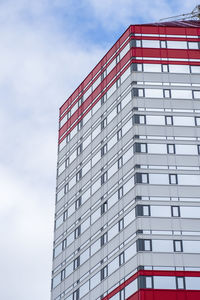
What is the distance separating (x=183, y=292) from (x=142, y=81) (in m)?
31.9

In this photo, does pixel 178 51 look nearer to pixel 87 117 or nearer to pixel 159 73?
pixel 159 73

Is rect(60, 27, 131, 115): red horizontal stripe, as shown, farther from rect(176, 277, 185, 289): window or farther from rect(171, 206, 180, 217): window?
rect(176, 277, 185, 289): window

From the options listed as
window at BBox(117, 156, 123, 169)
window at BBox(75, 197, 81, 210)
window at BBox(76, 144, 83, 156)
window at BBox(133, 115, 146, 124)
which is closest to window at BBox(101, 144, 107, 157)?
window at BBox(117, 156, 123, 169)

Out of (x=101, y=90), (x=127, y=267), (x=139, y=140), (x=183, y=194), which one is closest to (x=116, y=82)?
(x=101, y=90)

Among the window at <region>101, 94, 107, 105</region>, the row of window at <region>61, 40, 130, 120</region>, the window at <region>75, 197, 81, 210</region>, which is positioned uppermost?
the row of window at <region>61, 40, 130, 120</region>

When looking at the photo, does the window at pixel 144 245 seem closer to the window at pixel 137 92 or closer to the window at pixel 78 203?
the window at pixel 78 203

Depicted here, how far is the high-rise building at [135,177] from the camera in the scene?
82.8 metres

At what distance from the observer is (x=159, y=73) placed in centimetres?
9738

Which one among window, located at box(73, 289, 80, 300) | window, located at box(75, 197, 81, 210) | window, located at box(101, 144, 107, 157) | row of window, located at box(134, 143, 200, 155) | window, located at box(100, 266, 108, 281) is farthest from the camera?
window, located at box(75, 197, 81, 210)

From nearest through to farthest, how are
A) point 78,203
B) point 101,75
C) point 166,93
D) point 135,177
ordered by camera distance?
point 135,177, point 166,93, point 78,203, point 101,75

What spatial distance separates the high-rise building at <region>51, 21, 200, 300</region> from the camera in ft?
272

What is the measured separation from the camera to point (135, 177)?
88250 mm

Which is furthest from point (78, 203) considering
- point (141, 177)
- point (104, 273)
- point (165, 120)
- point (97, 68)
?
point (97, 68)

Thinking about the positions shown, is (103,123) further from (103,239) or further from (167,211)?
(167,211)
